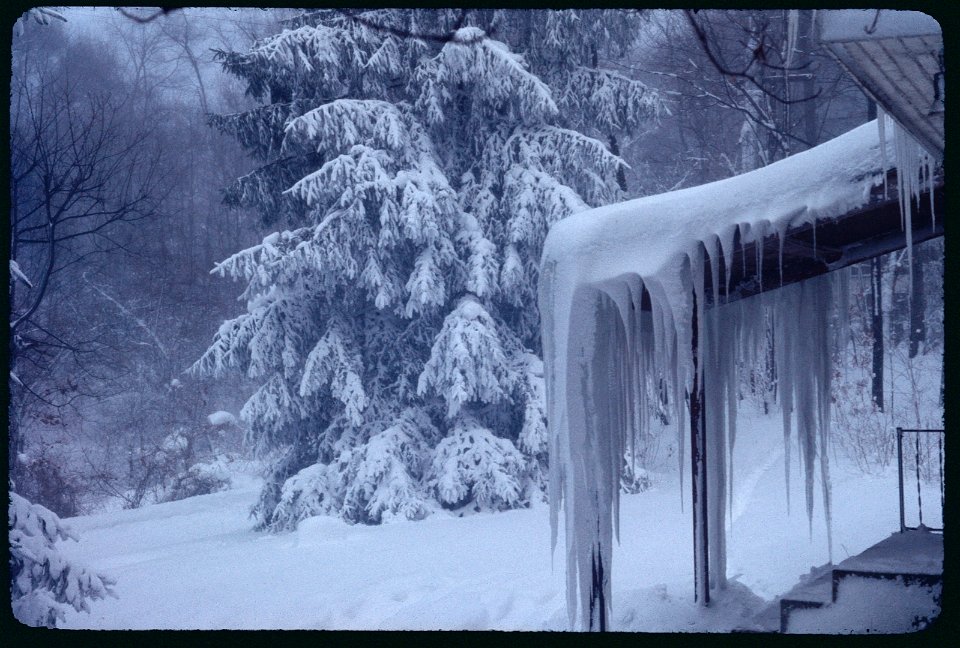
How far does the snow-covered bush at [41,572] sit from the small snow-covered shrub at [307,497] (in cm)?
523

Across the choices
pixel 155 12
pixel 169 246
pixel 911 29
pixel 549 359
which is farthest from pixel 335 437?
pixel 169 246

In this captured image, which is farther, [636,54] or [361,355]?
[636,54]

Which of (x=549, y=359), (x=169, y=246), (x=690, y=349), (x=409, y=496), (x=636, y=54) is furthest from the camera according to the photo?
(x=169, y=246)

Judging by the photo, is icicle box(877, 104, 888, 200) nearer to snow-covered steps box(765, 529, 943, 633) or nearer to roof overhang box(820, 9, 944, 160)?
roof overhang box(820, 9, 944, 160)

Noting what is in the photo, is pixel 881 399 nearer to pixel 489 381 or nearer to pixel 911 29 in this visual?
pixel 489 381

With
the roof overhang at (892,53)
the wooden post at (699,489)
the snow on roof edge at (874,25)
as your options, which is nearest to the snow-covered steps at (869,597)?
the wooden post at (699,489)

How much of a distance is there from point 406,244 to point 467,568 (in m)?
5.26

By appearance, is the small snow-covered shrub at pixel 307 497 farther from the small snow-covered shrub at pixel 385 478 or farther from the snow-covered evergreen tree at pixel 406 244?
the small snow-covered shrub at pixel 385 478

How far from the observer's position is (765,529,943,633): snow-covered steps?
4.31 meters

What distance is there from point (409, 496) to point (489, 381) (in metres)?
1.97

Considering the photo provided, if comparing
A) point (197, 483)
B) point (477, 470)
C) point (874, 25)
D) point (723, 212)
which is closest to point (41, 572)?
point (723, 212)

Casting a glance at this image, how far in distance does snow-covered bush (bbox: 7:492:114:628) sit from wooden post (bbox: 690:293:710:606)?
4.14 meters

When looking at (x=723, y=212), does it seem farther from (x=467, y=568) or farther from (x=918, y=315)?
(x=918, y=315)

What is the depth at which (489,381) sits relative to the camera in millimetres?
10648
